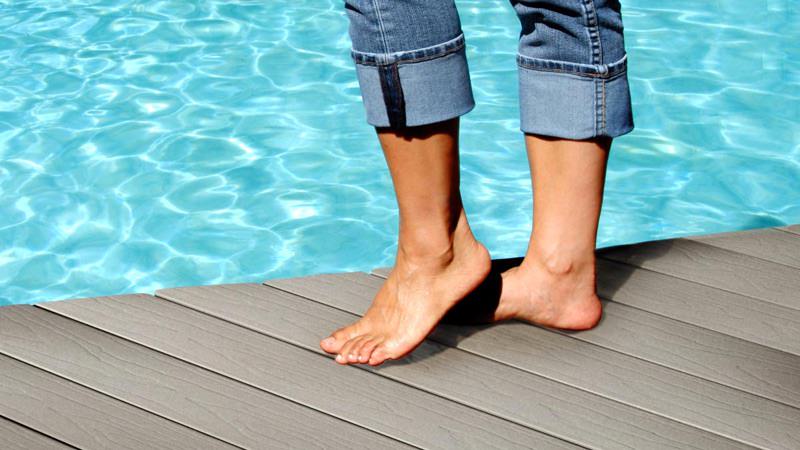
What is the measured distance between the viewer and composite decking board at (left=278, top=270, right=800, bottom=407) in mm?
1935

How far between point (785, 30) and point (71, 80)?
3.30 m

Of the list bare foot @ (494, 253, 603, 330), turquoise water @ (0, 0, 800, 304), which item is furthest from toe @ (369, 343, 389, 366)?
turquoise water @ (0, 0, 800, 304)

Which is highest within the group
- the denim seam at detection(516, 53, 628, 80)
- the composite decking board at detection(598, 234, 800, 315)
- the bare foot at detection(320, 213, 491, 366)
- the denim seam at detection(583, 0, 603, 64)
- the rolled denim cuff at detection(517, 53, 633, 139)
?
the denim seam at detection(583, 0, 603, 64)

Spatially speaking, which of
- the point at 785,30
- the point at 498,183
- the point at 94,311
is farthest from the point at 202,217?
the point at 785,30

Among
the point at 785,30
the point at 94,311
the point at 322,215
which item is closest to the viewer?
the point at 94,311

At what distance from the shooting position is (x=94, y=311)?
2.14m

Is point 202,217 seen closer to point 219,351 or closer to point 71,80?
point 71,80

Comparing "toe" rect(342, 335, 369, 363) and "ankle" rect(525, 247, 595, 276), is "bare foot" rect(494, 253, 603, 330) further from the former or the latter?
"toe" rect(342, 335, 369, 363)

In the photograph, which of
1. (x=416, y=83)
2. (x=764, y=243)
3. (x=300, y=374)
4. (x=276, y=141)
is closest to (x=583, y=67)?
(x=416, y=83)

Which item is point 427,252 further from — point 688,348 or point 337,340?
point 688,348

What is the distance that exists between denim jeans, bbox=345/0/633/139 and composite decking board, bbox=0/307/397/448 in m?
0.56

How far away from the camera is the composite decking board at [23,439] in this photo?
176cm

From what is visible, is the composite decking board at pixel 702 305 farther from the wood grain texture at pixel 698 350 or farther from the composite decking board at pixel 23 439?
the composite decking board at pixel 23 439

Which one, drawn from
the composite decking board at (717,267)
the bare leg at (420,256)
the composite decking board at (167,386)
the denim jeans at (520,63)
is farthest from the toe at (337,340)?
the composite decking board at (717,267)
